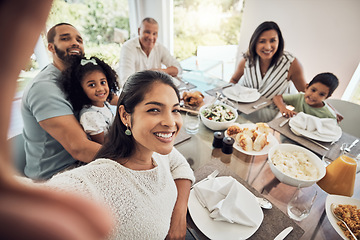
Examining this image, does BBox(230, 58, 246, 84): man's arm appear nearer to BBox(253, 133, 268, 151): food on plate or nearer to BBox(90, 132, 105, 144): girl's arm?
BBox(253, 133, 268, 151): food on plate

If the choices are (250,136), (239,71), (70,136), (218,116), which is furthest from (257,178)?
(239,71)

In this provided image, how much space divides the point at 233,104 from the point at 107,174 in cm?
139

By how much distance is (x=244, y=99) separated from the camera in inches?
75.6

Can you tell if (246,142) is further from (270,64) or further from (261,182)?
(270,64)

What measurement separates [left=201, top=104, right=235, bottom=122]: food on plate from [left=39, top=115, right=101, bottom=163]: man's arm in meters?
0.87

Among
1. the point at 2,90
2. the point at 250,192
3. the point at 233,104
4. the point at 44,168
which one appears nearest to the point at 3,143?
the point at 2,90

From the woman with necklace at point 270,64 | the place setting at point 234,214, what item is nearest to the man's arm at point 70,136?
the place setting at point 234,214

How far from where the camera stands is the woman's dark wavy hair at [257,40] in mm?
2115

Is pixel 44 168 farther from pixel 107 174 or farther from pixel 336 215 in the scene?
pixel 336 215

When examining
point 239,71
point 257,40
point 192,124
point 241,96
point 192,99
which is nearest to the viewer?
point 192,124

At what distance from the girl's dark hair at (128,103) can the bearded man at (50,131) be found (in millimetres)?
361

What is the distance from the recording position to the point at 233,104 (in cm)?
185

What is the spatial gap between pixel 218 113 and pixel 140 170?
2.93 ft

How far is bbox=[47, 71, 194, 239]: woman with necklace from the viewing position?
740mm
